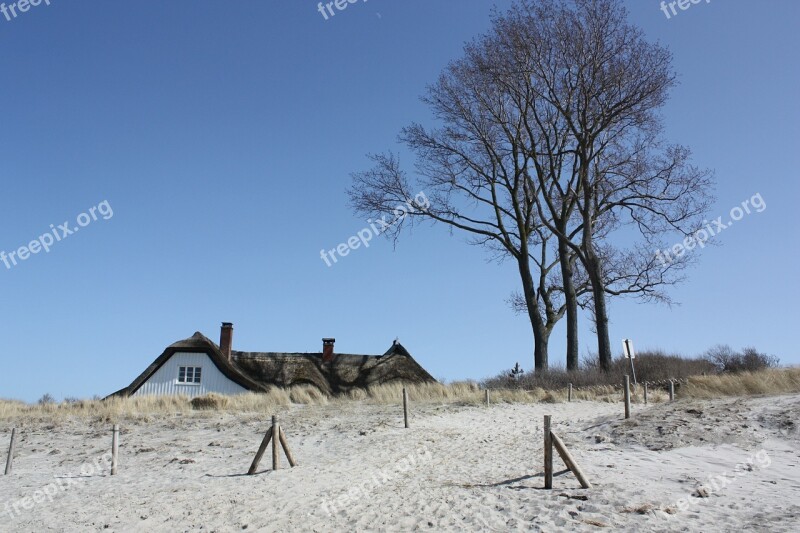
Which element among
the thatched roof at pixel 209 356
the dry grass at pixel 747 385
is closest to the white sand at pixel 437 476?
the dry grass at pixel 747 385

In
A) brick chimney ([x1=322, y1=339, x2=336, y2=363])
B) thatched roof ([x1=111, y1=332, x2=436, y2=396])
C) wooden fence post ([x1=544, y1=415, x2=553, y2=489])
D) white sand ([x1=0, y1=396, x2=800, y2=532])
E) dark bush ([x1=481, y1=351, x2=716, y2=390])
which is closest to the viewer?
white sand ([x1=0, y1=396, x2=800, y2=532])

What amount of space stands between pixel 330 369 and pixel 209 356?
6720 millimetres

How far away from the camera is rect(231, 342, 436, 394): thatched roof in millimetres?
34781

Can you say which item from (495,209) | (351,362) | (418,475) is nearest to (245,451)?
(418,475)

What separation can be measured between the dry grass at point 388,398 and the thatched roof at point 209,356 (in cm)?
553

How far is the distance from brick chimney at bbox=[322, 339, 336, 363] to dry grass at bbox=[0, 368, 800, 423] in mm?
9298

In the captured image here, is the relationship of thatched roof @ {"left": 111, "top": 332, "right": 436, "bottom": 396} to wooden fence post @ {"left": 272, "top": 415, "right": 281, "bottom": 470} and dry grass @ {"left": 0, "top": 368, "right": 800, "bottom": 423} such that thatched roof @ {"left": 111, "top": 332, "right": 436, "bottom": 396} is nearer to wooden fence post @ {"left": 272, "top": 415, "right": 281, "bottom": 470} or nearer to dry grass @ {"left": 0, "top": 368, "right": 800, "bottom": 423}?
dry grass @ {"left": 0, "top": 368, "right": 800, "bottom": 423}

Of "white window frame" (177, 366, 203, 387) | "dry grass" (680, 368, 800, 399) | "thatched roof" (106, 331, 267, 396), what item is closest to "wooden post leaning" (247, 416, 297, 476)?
"dry grass" (680, 368, 800, 399)

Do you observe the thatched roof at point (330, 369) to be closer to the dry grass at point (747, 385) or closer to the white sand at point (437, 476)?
the white sand at point (437, 476)

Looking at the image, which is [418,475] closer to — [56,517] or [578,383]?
[56,517]

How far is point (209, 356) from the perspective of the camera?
33.2 meters

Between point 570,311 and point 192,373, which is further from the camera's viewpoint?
point 192,373

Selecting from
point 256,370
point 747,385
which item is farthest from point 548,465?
point 256,370

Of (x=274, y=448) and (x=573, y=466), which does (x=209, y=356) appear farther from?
(x=573, y=466)
